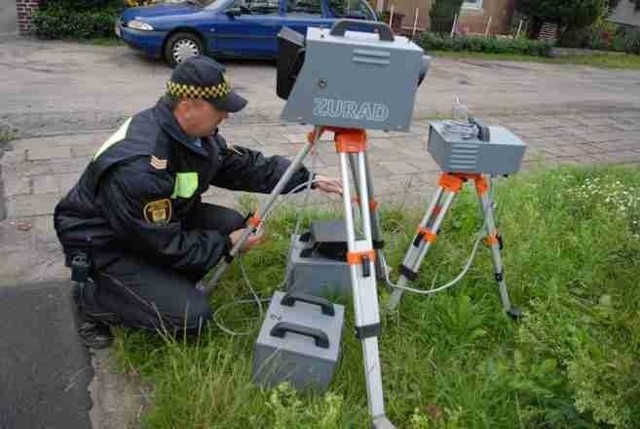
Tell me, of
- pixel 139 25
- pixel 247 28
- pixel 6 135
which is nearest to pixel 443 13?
pixel 247 28

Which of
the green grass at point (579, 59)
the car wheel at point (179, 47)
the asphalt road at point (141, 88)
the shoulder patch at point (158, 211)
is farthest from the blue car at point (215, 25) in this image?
the shoulder patch at point (158, 211)

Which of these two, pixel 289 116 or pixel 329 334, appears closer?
pixel 289 116

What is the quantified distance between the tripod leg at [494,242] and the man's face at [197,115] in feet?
4.00

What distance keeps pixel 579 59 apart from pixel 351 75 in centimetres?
1590

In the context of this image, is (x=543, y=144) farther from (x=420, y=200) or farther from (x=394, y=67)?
(x=394, y=67)

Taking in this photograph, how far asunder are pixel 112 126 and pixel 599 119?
22.2ft

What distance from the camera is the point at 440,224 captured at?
106 inches

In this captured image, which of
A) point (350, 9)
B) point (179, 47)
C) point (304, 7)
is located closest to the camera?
point (179, 47)

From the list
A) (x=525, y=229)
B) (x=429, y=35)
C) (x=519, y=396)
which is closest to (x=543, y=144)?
(x=525, y=229)

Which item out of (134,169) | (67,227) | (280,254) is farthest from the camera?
(280,254)

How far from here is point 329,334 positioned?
2361 mm

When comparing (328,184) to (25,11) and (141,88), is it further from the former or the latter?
(25,11)

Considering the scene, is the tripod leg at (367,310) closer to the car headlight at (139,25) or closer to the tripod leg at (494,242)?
the tripod leg at (494,242)

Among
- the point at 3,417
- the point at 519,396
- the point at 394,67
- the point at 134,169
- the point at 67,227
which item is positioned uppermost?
the point at 394,67
